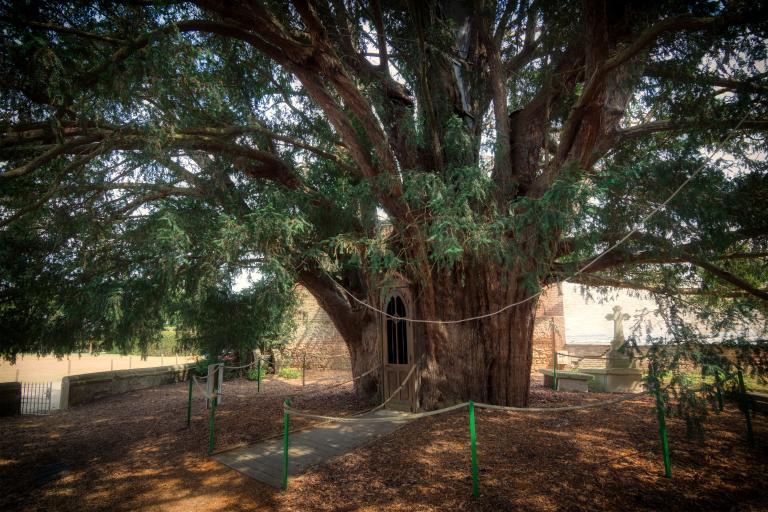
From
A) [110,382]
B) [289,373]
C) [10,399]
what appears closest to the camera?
[10,399]

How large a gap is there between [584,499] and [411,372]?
4.18 metres

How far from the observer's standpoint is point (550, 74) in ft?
22.9

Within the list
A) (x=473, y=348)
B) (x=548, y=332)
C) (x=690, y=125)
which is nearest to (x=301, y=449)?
(x=473, y=348)

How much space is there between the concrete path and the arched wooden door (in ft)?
3.70

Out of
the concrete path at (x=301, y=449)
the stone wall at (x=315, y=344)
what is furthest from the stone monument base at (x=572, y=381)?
the stone wall at (x=315, y=344)

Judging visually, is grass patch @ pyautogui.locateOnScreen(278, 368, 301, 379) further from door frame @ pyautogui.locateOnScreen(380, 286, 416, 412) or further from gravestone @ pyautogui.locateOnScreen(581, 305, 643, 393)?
gravestone @ pyautogui.locateOnScreen(581, 305, 643, 393)

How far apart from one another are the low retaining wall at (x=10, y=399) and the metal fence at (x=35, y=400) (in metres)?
0.27

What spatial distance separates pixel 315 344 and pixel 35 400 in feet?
32.4

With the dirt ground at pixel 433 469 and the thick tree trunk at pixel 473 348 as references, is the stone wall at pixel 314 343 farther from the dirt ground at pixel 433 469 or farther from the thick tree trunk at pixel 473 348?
the thick tree trunk at pixel 473 348

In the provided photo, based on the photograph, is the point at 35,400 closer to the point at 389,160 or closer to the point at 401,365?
the point at 401,365

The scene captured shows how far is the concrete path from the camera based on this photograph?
18.0ft

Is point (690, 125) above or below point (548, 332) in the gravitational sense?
above

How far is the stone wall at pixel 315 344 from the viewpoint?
18.1 m

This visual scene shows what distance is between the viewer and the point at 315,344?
18672mm
